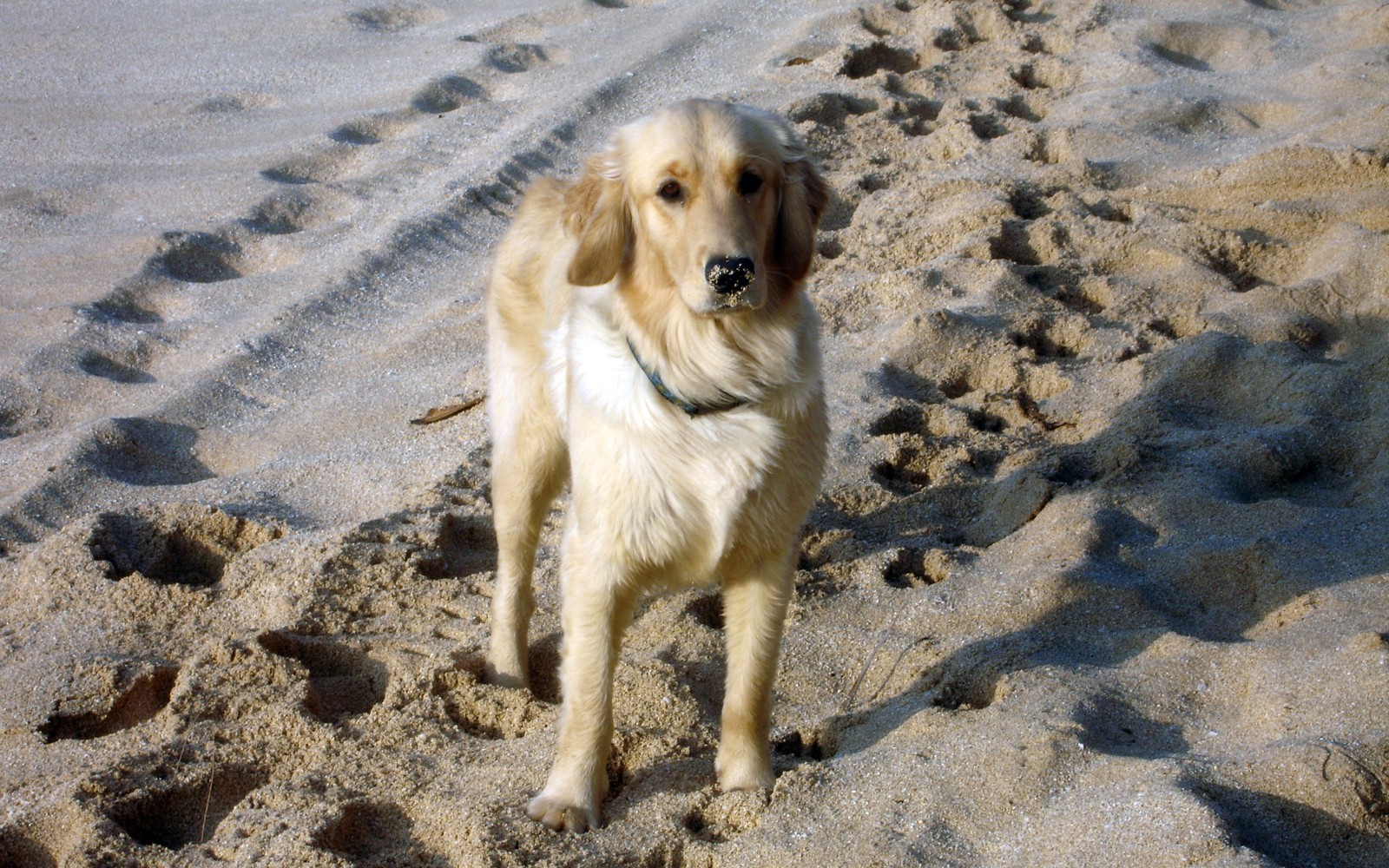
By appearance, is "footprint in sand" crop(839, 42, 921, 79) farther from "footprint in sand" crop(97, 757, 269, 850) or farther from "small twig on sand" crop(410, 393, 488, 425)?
"footprint in sand" crop(97, 757, 269, 850)

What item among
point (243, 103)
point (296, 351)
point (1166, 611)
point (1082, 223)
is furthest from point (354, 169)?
point (1166, 611)

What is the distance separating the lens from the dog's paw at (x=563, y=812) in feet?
9.64

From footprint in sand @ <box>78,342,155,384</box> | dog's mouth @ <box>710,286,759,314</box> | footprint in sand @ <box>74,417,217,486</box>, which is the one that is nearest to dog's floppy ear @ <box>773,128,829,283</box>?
dog's mouth @ <box>710,286,759,314</box>

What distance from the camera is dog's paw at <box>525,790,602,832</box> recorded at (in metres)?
2.94

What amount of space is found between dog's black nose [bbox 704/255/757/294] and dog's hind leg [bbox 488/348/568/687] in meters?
1.04

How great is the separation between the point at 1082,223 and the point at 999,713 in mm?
3780

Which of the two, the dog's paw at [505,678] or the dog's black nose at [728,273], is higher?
the dog's black nose at [728,273]

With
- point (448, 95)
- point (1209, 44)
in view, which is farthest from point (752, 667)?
point (1209, 44)

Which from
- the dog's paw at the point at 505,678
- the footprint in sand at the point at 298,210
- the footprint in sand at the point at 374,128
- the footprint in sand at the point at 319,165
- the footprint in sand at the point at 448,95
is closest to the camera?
the dog's paw at the point at 505,678

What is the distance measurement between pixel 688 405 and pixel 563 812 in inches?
41.9

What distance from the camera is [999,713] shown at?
3158 millimetres

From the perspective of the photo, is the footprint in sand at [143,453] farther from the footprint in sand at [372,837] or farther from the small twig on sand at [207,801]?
the footprint in sand at [372,837]

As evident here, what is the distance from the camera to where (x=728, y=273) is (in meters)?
2.85

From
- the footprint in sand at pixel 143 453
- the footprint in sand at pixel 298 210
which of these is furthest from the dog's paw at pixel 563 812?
the footprint in sand at pixel 298 210
